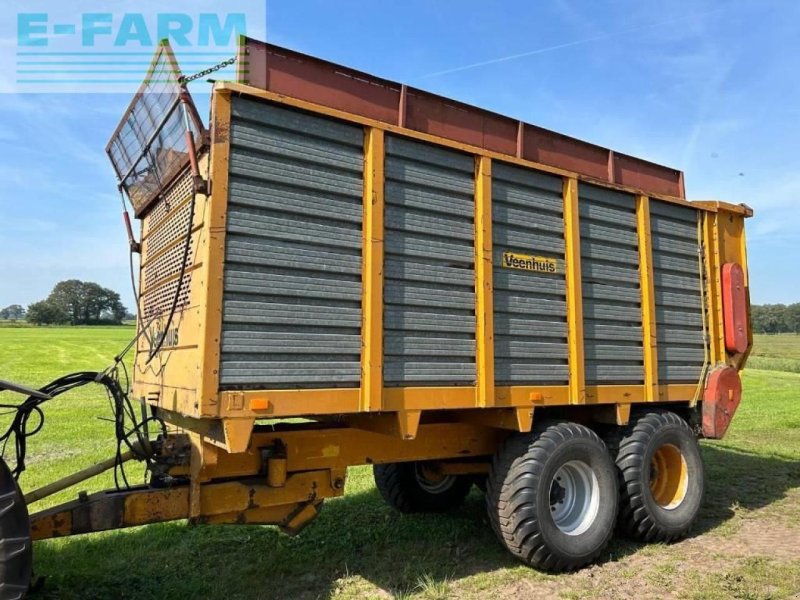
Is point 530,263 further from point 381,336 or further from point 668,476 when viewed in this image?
point 668,476

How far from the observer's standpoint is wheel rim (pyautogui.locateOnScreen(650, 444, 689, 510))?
226 inches

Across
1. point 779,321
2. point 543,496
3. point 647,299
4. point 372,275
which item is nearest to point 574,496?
point 543,496

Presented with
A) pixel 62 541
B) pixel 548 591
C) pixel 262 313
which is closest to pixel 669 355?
pixel 548 591

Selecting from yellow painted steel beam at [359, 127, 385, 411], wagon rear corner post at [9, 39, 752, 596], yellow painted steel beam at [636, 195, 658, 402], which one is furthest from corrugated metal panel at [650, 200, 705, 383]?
yellow painted steel beam at [359, 127, 385, 411]

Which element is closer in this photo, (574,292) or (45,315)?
(574,292)

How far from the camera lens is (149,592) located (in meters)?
4.14

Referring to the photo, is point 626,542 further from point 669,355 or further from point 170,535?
point 170,535

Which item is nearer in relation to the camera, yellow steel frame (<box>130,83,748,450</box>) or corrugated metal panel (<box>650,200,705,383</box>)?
yellow steel frame (<box>130,83,748,450</box>)

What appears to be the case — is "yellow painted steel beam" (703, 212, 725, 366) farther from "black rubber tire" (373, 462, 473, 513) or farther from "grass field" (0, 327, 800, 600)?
"black rubber tire" (373, 462, 473, 513)

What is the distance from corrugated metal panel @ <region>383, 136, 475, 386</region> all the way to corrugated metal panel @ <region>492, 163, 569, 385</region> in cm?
29

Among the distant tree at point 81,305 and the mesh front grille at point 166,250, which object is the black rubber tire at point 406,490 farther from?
the distant tree at point 81,305

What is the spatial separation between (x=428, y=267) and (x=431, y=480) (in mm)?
2699

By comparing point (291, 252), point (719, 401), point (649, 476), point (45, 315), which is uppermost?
point (45, 315)

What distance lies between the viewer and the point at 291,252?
3.78 meters
